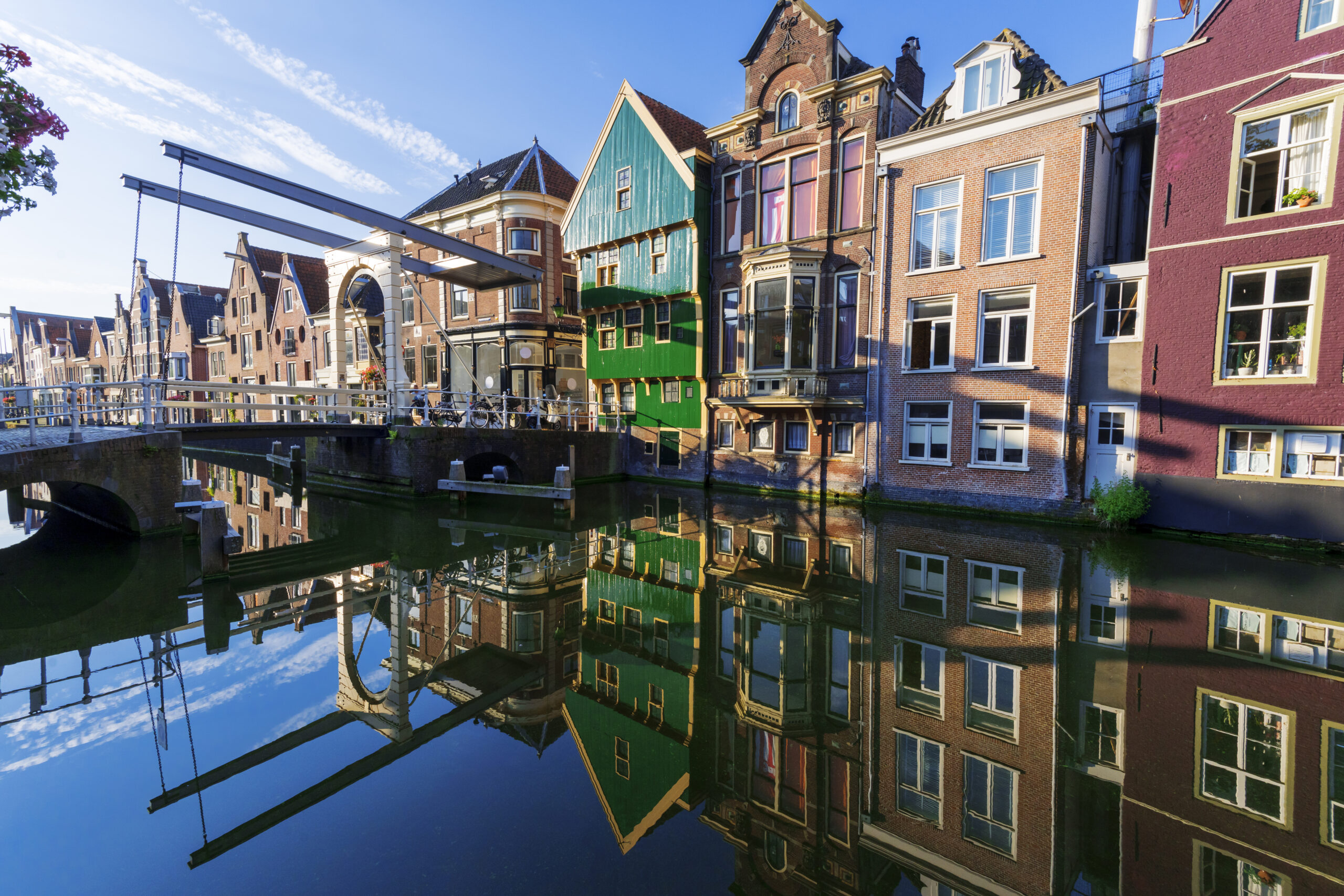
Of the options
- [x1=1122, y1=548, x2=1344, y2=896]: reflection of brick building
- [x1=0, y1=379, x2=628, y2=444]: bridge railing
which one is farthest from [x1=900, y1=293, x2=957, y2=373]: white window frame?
[x1=0, y1=379, x2=628, y2=444]: bridge railing

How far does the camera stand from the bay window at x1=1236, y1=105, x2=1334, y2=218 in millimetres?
10945

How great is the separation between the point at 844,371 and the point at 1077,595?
983 centimetres

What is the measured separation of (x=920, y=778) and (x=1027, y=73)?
17.0 m

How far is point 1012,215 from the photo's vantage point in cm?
1418

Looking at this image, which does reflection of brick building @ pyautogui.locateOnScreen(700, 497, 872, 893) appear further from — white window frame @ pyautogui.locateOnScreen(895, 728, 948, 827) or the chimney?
the chimney

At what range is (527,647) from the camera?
648 cm

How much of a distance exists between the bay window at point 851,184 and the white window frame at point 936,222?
1416mm

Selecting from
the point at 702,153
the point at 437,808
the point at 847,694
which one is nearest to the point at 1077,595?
the point at 847,694

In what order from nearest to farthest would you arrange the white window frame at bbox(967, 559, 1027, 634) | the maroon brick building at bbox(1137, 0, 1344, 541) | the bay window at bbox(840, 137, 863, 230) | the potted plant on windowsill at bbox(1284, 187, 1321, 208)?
1. the white window frame at bbox(967, 559, 1027, 634)
2. the maroon brick building at bbox(1137, 0, 1344, 541)
3. the potted plant on windowsill at bbox(1284, 187, 1321, 208)
4. the bay window at bbox(840, 137, 863, 230)

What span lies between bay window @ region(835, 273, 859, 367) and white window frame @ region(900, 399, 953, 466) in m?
2.29

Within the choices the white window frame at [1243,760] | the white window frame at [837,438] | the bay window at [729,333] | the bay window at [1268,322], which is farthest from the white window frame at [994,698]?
the bay window at [729,333]

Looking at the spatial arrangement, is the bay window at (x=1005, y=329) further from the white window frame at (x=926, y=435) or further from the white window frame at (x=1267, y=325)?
the white window frame at (x=1267, y=325)

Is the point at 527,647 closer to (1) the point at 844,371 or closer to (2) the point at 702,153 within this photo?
(1) the point at 844,371

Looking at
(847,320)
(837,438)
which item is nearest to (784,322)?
(847,320)
